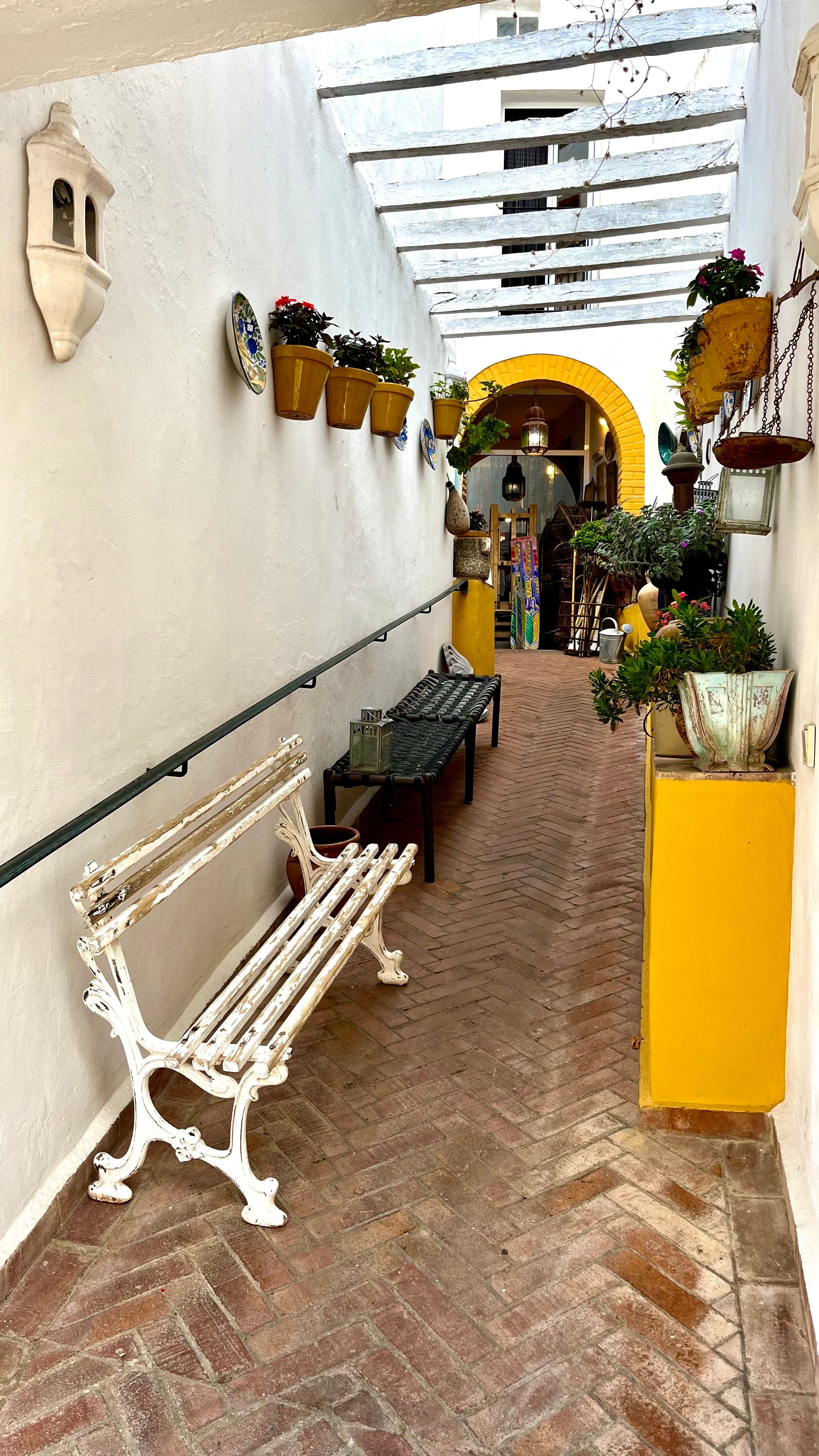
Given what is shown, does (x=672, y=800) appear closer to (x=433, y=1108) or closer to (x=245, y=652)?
(x=433, y=1108)

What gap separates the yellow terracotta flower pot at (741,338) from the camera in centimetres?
309

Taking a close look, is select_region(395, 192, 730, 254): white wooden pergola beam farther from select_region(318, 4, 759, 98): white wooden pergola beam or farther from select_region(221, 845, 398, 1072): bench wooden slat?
select_region(221, 845, 398, 1072): bench wooden slat

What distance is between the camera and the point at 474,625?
9.44 m

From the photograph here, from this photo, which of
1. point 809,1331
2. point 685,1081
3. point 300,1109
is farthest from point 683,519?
point 809,1331

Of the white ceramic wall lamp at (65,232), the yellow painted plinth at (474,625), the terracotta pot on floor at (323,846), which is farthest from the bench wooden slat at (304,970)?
the yellow painted plinth at (474,625)

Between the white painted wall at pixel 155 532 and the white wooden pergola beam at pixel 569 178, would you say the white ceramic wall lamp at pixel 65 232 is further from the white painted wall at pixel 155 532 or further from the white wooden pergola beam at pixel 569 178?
the white wooden pergola beam at pixel 569 178

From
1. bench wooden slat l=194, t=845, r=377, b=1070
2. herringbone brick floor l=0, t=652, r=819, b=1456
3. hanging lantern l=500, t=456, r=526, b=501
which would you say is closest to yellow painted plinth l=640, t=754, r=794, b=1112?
herringbone brick floor l=0, t=652, r=819, b=1456

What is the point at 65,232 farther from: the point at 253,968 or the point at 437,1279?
the point at 437,1279

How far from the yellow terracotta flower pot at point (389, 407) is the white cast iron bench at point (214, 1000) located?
2.89 metres

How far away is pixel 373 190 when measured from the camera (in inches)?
216

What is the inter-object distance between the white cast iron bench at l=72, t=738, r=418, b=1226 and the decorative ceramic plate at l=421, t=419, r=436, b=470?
4692 mm

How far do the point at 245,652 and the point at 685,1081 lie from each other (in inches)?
80.9

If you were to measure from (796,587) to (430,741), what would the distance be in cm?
292

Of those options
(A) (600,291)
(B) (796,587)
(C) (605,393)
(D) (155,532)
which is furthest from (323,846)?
(C) (605,393)
